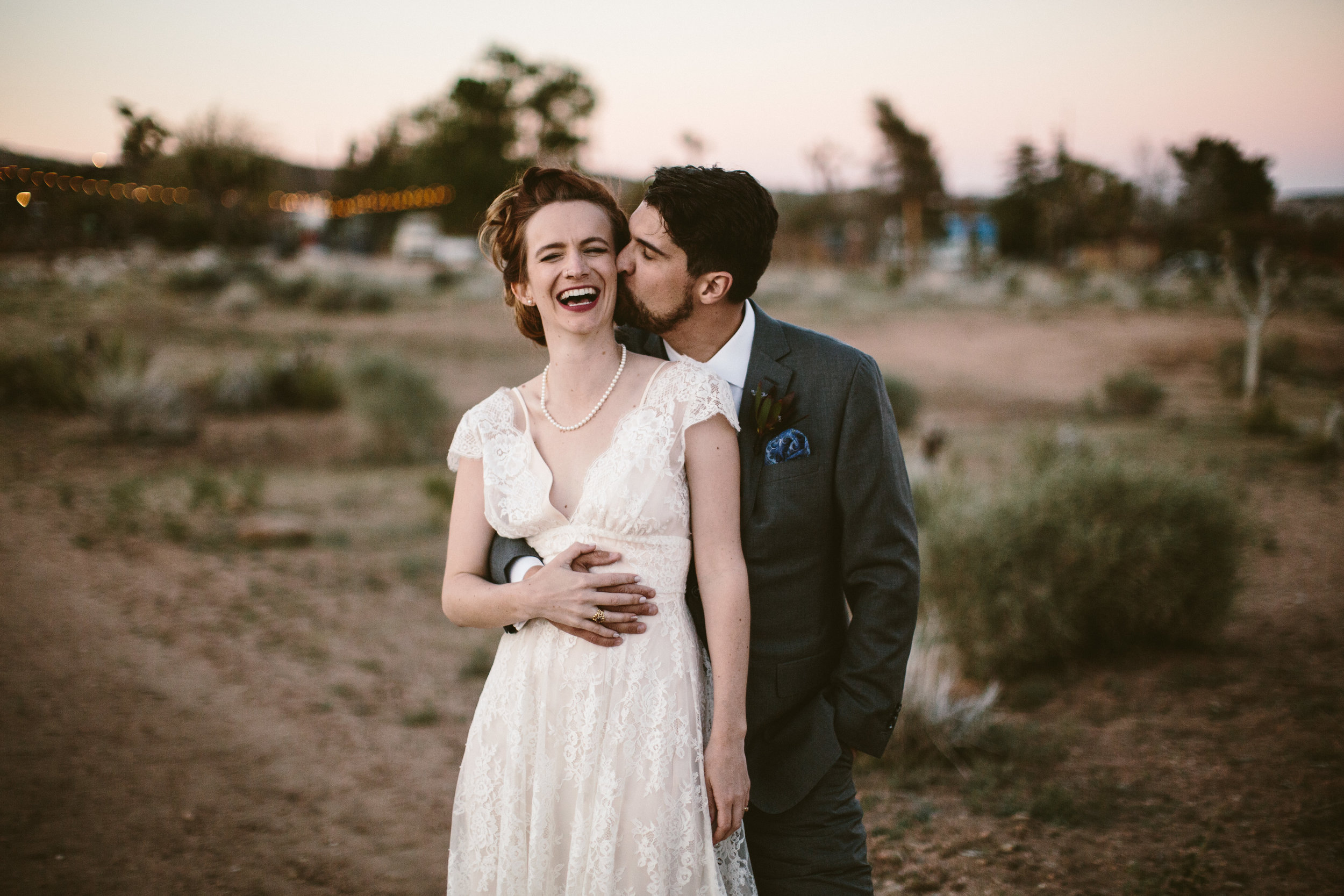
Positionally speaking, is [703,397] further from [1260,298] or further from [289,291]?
[289,291]

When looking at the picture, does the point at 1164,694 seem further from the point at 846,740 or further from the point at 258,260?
the point at 258,260

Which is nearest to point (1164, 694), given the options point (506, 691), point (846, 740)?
point (846, 740)

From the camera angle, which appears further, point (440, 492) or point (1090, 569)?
point (440, 492)

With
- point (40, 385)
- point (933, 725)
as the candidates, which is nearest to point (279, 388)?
point (40, 385)

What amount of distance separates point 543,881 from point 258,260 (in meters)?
29.7

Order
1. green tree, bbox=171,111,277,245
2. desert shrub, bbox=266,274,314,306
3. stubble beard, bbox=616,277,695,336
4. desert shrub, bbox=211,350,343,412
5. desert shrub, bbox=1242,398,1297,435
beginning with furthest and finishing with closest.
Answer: desert shrub, bbox=266,274,314,306, green tree, bbox=171,111,277,245, desert shrub, bbox=211,350,343,412, desert shrub, bbox=1242,398,1297,435, stubble beard, bbox=616,277,695,336

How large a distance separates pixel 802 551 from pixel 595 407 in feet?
2.05

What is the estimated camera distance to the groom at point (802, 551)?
7.24 feet

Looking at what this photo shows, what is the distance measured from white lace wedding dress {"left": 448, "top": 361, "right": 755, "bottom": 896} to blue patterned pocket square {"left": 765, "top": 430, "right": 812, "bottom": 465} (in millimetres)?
166

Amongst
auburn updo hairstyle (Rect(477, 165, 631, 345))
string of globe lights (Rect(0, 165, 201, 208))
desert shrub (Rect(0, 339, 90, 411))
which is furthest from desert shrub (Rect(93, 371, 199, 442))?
auburn updo hairstyle (Rect(477, 165, 631, 345))

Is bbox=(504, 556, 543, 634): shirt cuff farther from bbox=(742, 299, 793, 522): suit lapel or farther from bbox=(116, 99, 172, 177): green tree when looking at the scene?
bbox=(116, 99, 172, 177): green tree

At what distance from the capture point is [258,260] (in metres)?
28.1

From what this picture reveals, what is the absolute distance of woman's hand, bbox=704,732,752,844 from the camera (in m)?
2.00

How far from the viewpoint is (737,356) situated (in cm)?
241
